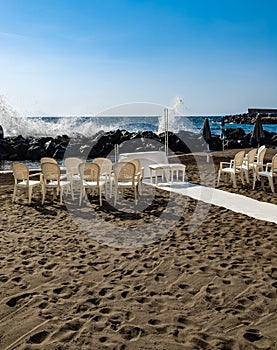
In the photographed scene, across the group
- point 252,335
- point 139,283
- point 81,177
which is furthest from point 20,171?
point 252,335

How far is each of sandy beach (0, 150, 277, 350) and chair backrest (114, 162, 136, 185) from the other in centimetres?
141

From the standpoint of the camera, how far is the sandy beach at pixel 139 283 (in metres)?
2.68

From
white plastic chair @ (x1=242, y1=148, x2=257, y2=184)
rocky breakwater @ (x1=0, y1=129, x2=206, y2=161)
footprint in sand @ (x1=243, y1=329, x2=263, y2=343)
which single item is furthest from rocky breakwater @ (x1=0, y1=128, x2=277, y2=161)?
footprint in sand @ (x1=243, y1=329, x2=263, y2=343)

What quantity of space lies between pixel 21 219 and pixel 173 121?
104 feet

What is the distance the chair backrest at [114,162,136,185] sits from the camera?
23.5 ft

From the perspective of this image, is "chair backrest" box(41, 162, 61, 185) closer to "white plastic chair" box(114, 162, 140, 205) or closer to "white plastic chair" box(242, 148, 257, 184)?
"white plastic chair" box(114, 162, 140, 205)

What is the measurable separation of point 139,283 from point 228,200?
392cm

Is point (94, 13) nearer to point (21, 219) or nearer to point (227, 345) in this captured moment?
point (21, 219)

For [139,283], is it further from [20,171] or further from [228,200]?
[20,171]

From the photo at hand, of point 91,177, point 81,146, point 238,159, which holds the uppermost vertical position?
point 81,146

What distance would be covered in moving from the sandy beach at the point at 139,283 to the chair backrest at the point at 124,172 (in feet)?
4.61

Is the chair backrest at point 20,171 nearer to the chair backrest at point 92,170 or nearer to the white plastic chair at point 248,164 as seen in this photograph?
the chair backrest at point 92,170

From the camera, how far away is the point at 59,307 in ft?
10.1

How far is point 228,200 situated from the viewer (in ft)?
23.1
